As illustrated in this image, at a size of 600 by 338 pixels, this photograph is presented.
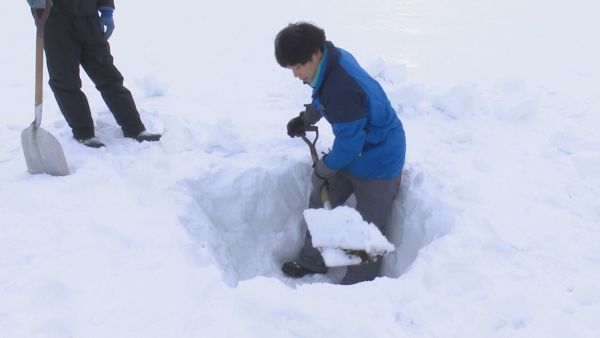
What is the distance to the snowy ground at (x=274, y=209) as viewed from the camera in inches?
78.4

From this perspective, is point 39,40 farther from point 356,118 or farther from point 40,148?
point 356,118

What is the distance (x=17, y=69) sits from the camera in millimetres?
5125

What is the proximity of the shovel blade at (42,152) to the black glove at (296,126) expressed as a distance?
143 centimetres

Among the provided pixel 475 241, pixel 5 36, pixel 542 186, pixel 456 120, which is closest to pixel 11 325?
pixel 475 241

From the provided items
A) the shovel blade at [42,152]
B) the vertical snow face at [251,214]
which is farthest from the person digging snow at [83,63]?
the vertical snow face at [251,214]

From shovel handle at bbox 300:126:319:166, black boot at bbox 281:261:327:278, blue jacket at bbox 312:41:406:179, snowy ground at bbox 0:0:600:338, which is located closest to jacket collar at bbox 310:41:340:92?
blue jacket at bbox 312:41:406:179

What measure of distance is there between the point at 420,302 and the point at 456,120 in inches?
85.8

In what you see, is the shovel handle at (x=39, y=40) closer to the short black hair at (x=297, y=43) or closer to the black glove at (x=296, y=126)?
the short black hair at (x=297, y=43)

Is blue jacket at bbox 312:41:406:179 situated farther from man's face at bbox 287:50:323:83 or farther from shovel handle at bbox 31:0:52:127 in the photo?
shovel handle at bbox 31:0:52:127

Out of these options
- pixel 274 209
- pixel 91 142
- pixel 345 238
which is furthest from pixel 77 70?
pixel 345 238

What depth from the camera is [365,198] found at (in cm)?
300

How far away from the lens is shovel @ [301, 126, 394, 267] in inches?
97.0

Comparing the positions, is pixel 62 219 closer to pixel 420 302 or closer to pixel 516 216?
pixel 420 302

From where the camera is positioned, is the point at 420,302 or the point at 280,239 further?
the point at 280,239
